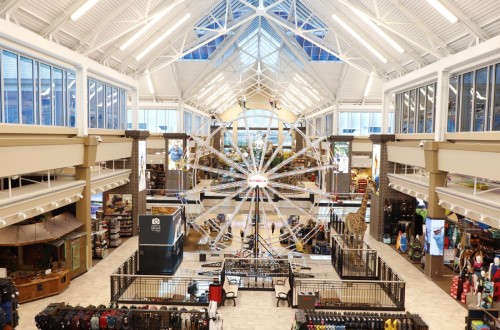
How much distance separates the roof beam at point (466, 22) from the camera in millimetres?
15162

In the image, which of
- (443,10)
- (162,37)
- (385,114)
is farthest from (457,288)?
(162,37)

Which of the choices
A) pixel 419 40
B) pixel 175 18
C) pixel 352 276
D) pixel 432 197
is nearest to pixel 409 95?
pixel 419 40

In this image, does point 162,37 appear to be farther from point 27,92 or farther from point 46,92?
point 27,92

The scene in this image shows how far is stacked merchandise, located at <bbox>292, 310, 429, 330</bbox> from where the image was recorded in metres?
11.6

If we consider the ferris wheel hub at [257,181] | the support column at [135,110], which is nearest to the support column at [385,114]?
the ferris wheel hub at [257,181]

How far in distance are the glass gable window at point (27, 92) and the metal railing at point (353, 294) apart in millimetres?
10672

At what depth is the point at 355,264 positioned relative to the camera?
19188 millimetres

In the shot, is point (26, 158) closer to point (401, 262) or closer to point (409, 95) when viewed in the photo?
point (401, 262)

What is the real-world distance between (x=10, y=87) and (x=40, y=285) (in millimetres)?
6559

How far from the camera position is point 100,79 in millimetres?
22688

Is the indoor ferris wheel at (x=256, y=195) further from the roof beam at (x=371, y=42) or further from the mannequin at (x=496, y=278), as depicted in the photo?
the mannequin at (x=496, y=278)

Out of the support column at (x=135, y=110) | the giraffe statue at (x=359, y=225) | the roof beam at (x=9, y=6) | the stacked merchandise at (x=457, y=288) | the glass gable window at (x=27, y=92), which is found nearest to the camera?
the roof beam at (x=9, y=6)

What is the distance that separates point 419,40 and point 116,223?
55.0 ft

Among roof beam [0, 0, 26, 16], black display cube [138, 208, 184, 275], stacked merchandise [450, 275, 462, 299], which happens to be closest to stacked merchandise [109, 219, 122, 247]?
black display cube [138, 208, 184, 275]
